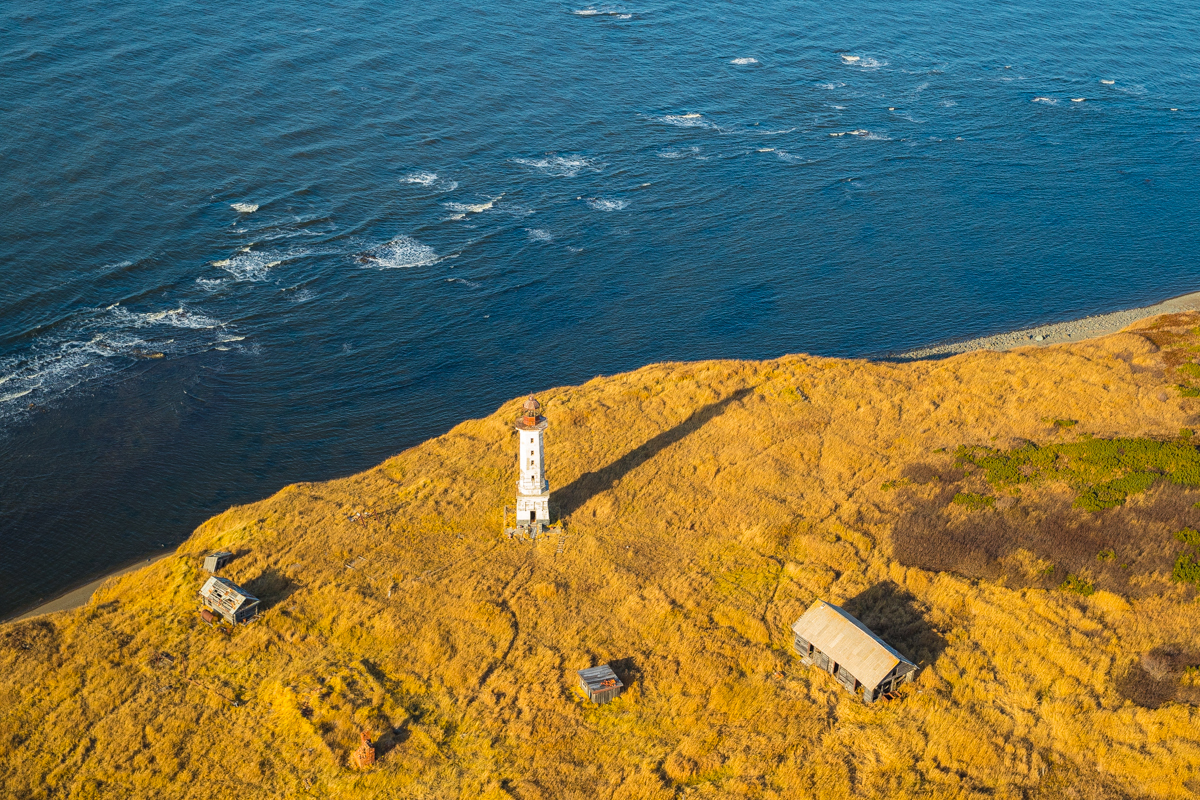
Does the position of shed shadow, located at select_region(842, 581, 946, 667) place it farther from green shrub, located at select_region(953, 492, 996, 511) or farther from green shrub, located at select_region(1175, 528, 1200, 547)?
green shrub, located at select_region(1175, 528, 1200, 547)

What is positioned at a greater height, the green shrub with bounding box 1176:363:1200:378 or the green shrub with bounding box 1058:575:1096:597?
the green shrub with bounding box 1058:575:1096:597

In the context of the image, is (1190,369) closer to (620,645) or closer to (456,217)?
(620,645)

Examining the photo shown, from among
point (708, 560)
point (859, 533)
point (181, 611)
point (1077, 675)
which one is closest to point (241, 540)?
point (181, 611)

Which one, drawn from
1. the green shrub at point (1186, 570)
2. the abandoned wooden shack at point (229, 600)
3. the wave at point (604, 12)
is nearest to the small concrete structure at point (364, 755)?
the abandoned wooden shack at point (229, 600)

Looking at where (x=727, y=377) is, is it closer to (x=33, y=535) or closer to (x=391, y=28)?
(x=33, y=535)

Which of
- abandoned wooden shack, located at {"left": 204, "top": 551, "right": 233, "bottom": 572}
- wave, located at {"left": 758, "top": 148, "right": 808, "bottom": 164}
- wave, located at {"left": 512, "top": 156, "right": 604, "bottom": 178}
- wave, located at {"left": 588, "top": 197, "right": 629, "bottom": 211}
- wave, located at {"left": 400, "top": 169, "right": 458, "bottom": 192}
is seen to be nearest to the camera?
abandoned wooden shack, located at {"left": 204, "top": 551, "right": 233, "bottom": 572}

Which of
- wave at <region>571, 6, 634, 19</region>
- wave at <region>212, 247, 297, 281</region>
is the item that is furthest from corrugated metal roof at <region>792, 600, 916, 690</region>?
wave at <region>571, 6, 634, 19</region>
